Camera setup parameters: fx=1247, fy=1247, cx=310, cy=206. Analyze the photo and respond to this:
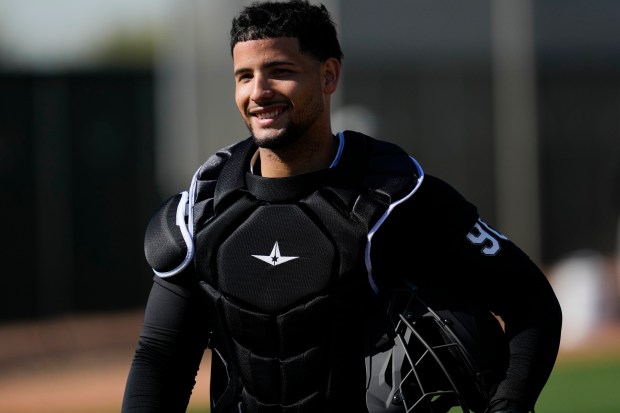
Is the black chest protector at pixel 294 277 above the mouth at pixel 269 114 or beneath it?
beneath

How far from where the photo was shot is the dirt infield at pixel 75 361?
42.4 feet

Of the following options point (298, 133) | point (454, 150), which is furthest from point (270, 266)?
point (454, 150)

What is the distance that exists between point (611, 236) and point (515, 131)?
283cm

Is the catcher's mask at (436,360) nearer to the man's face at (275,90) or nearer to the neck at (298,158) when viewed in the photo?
the neck at (298,158)

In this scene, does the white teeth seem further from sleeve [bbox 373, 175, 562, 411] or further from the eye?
sleeve [bbox 373, 175, 562, 411]

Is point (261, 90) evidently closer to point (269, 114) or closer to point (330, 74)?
point (269, 114)

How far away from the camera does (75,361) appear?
54.5ft

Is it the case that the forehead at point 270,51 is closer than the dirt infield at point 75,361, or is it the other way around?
the forehead at point 270,51

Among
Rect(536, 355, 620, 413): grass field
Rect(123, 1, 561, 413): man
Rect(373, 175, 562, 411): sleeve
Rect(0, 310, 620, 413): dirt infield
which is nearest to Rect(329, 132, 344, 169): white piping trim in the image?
Rect(123, 1, 561, 413): man

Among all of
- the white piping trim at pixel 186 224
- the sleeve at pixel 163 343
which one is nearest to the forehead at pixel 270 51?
the white piping trim at pixel 186 224

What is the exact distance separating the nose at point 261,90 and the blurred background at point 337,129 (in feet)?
33.9

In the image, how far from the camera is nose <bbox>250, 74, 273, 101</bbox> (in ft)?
11.0

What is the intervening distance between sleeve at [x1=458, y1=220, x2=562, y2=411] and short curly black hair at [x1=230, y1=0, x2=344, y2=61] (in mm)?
654

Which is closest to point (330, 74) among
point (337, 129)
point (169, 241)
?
point (169, 241)
